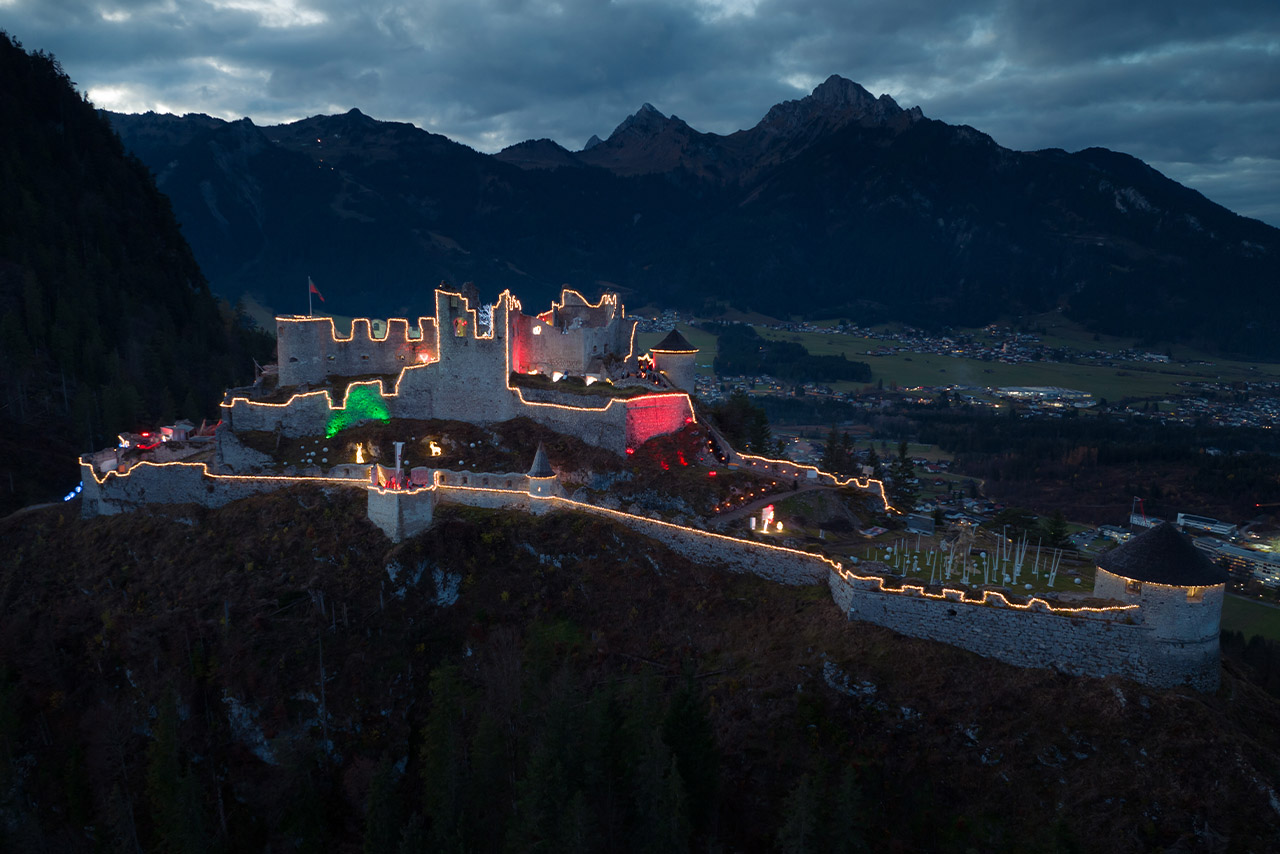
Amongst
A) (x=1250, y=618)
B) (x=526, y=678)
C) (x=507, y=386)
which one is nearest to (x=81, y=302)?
(x=507, y=386)

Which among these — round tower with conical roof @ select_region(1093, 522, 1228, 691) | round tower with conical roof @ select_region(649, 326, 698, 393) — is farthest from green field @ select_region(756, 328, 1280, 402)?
round tower with conical roof @ select_region(1093, 522, 1228, 691)

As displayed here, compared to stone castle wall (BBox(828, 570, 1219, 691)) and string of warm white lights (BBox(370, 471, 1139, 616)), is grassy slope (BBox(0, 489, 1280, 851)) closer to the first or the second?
stone castle wall (BBox(828, 570, 1219, 691))

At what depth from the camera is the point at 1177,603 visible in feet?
89.5

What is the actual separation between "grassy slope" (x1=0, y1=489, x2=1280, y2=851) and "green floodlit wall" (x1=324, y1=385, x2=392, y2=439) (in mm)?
8853

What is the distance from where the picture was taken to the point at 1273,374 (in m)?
→ 186

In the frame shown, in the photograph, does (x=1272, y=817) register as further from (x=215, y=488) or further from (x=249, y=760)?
(x=215, y=488)

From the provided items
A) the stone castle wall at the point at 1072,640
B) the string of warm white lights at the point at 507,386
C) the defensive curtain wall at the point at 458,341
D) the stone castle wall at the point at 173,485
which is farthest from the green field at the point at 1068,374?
the stone castle wall at the point at 1072,640

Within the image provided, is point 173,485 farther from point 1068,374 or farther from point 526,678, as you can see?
point 1068,374

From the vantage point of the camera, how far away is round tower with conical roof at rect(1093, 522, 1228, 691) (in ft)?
89.6

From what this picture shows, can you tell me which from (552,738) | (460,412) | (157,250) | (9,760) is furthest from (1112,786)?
(157,250)

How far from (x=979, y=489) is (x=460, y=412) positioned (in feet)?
238

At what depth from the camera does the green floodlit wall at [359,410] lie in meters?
50.4

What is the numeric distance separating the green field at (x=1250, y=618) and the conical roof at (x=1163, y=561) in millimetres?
32040

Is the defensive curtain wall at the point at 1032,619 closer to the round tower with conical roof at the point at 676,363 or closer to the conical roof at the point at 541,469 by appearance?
the conical roof at the point at 541,469
